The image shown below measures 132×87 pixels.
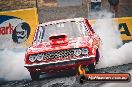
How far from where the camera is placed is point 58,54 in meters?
7.34

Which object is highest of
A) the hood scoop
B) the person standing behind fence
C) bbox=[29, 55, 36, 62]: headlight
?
the person standing behind fence

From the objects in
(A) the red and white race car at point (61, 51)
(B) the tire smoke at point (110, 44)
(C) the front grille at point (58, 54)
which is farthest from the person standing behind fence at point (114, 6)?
(C) the front grille at point (58, 54)

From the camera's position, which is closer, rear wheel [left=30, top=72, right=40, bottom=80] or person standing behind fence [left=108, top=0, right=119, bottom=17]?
rear wheel [left=30, top=72, right=40, bottom=80]

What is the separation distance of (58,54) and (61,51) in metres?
0.08

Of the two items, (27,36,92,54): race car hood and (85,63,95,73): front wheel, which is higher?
(27,36,92,54): race car hood

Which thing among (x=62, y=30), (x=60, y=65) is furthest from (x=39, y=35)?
(x=60, y=65)

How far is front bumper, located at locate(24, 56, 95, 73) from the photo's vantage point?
7207 mm

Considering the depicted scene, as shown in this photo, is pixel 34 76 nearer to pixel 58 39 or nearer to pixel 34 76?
pixel 34 76

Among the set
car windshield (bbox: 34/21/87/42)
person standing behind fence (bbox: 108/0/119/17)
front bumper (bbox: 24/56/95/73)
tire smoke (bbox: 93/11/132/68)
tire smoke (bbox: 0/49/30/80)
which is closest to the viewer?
front bumper (bbox: 24/56/95/73)

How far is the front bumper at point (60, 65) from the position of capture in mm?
7207

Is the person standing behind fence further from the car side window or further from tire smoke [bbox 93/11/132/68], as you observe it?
the car side window

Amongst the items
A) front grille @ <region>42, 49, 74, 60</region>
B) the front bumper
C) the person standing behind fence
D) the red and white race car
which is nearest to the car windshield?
the red and white race car

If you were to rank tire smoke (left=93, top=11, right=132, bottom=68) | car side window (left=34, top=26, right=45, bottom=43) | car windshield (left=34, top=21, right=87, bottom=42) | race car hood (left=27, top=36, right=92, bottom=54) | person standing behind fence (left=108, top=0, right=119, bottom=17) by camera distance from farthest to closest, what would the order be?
person standing behind fence (left=108, top=0, right=119, bottom=17)
tire smoke (left=93, top=11, right=132, bottom=68)
car side window (left=34, top=26, right=45, bottom=43)
car windshield (left=34, top=21, right=87, bottom=42)
race car hood (left=27, top=36, right=92, bottom=54)

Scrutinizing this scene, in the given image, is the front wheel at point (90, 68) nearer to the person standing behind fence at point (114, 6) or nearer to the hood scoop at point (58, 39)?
the hood scoop at point (58, 39)
